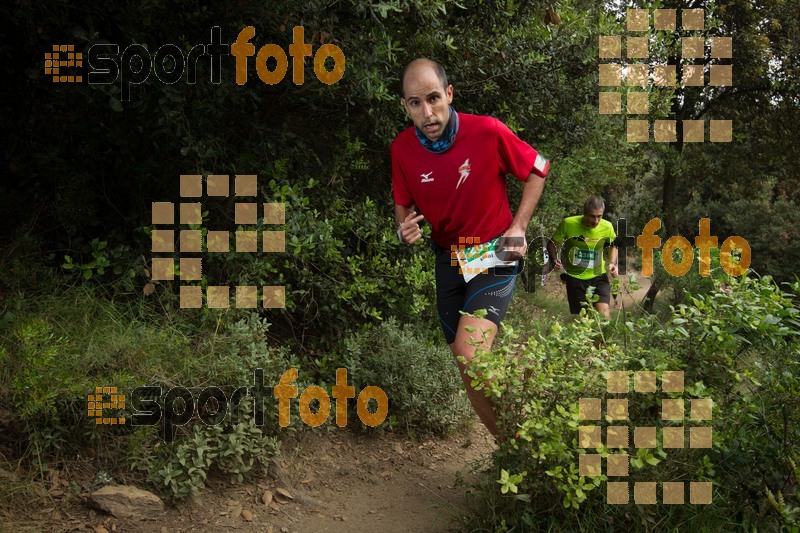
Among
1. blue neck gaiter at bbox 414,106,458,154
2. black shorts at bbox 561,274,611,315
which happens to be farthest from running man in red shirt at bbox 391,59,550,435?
black shorts at bbox 561,274,611,315

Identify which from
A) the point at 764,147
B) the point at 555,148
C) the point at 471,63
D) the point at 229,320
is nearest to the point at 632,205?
the point at 764,147

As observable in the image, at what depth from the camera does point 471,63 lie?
6215 mm

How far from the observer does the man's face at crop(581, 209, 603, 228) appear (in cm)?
809

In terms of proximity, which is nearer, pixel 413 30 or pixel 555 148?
pixel 413 30

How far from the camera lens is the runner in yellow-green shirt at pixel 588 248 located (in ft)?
26.7

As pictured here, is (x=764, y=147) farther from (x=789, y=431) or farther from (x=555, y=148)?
(x=789, y=431)

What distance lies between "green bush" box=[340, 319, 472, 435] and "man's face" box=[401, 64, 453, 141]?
2.29 m

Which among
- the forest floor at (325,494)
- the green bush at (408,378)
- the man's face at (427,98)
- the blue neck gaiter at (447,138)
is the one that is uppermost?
the man's face at (427,98)

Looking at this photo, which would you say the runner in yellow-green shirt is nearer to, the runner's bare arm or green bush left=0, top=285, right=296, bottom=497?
the runner's bare arm

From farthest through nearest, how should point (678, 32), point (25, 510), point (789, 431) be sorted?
point (678, 32) < point (25, 510) < point (789, 431)

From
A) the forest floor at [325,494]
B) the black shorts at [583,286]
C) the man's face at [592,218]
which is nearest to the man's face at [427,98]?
the forest floor at [325,494]

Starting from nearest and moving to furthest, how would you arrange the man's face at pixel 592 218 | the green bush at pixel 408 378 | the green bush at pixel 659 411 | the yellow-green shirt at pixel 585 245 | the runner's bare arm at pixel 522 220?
the green bush at pixel 659 411
the runner's bare arm at pixel 522 220
the green bush at pixel 408 378
the man's face at pixel 592 218
the yellow-green shirt at pixel 585 245

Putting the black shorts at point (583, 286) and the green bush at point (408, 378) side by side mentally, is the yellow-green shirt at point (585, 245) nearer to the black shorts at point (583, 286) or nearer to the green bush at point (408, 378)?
the black shorts at point (583, 286)

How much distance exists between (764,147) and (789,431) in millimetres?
11379
